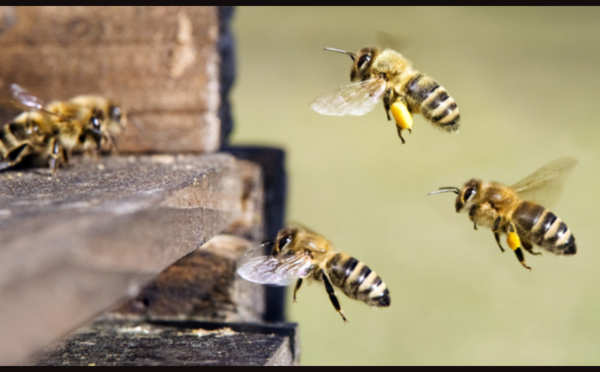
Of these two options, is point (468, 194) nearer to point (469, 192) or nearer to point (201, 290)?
point (469, 192)

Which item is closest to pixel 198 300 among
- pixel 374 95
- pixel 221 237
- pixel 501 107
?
pixel 221 237

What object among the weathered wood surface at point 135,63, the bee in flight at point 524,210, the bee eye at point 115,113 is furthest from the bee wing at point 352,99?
the bee eye at point 115,113

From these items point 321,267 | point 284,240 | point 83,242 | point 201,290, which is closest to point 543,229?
point 321,267

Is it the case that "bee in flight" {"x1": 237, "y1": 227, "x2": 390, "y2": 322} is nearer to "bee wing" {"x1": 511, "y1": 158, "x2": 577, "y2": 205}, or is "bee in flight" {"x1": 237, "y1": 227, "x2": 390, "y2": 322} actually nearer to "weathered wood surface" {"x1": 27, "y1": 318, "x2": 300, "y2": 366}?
"weathered wood surface" {"x1": 27, "y1": 318, "x2": 300, "y2": 366}

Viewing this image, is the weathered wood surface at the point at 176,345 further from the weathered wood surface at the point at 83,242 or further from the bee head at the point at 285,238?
the bee head at the point at 285,238

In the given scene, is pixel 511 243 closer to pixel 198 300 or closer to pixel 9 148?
pixel 198 300
